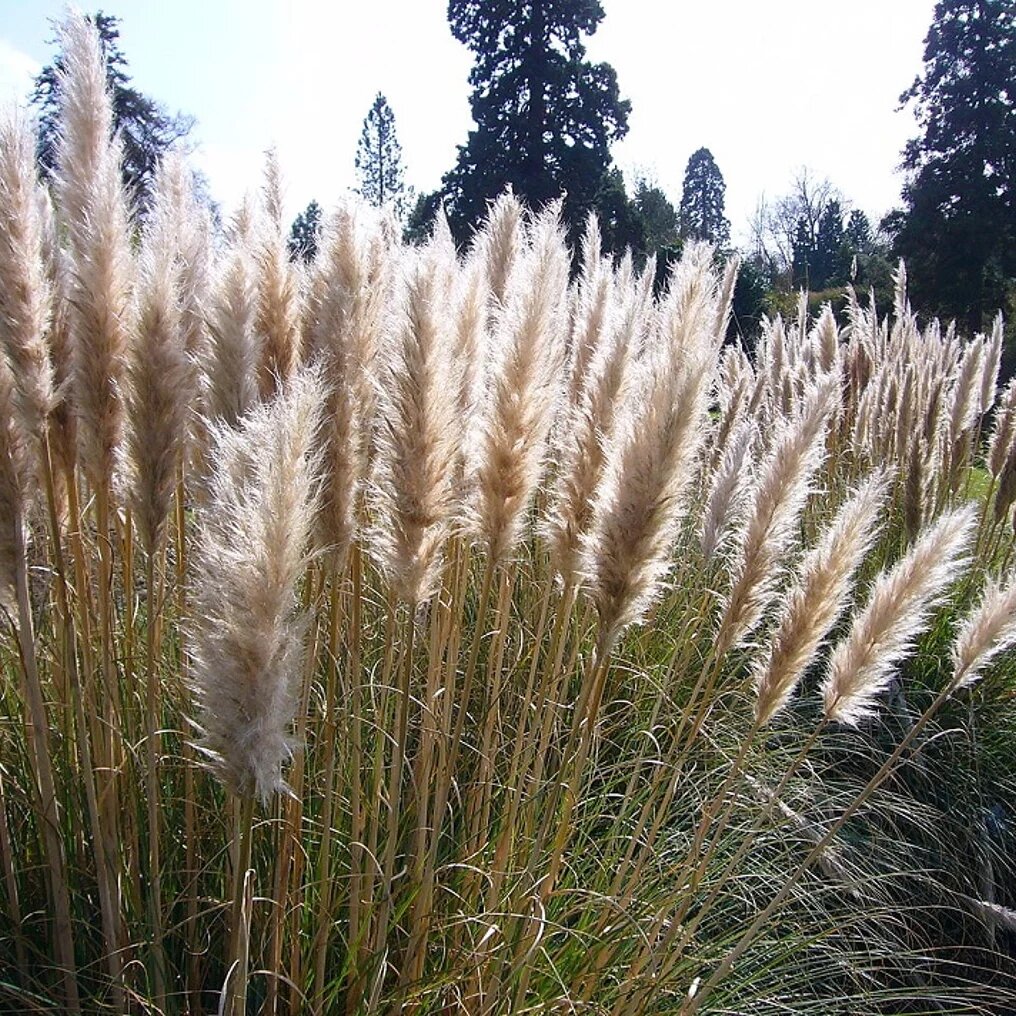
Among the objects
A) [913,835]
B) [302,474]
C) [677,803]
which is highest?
[302,474]

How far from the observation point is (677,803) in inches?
112

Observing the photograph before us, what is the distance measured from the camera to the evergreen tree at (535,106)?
30438 mm

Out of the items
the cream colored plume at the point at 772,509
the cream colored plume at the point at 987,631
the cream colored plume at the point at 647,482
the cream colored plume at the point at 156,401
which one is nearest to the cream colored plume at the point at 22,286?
the cream colored plume at the point at 156,401

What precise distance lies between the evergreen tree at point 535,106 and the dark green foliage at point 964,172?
9940mm

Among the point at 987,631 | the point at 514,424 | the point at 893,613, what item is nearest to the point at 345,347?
the point at 514,424

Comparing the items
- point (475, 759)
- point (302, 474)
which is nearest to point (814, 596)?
point (302, 474)

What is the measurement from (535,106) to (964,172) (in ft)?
46.5

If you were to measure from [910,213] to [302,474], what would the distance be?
3235cm

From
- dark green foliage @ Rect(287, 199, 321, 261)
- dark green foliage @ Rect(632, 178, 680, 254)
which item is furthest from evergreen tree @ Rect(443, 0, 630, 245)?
dark green foliage @ Rect(287, 199, 321, 261)

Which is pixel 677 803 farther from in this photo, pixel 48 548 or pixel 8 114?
pixel 8 114

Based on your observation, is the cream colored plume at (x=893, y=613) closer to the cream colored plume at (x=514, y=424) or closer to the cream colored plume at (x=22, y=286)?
Answer: the cream colored plume at (x=514, y=424)

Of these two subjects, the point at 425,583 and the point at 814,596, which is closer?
the point at 425,583

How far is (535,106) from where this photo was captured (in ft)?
101

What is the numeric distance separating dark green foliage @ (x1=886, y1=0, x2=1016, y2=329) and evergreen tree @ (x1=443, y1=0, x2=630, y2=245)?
994 centimetres
